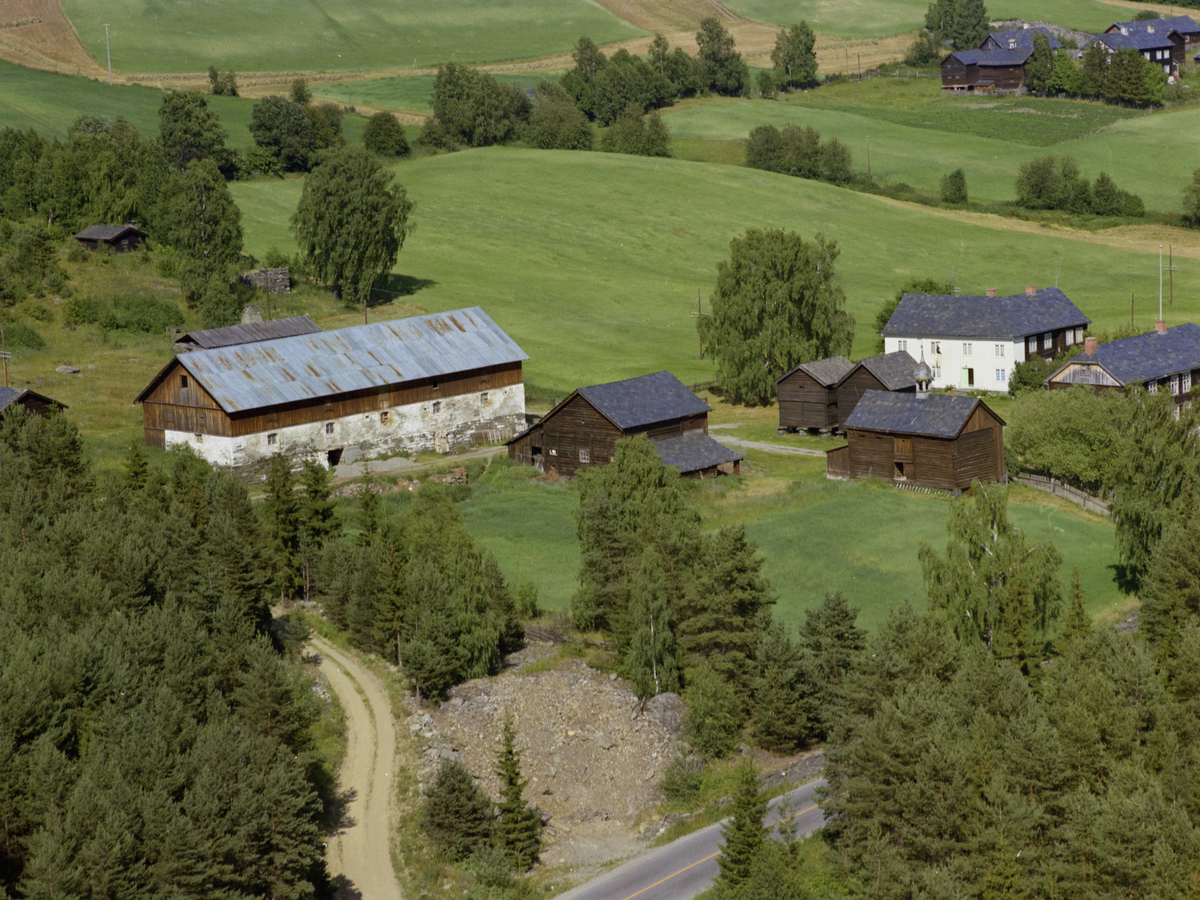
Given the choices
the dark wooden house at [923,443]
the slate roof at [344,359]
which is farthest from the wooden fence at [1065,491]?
the slate roof at [344,359]

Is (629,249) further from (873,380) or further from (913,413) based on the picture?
(913,413)

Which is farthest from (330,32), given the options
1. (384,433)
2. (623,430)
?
(623,430)

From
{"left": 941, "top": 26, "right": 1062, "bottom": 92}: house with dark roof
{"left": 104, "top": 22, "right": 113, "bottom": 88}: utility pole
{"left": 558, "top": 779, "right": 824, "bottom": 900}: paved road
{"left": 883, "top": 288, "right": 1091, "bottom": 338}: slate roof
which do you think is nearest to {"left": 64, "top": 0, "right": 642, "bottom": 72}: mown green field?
{"left": 104, "top": 22, "right": 113, "bottom": 88}: utility pole

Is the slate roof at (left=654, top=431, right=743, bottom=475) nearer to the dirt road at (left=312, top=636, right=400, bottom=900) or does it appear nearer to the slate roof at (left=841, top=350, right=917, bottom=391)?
the slate roof at (left=841, top=350, right=917, bottom=391)

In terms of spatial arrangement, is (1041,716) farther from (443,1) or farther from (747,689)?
(443,1)

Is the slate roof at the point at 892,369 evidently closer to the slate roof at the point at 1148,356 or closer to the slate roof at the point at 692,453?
the slate roof at the point at 1148,356

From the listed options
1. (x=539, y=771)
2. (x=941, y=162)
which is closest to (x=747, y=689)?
(x=539, y=771)
